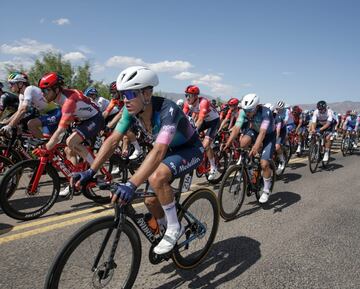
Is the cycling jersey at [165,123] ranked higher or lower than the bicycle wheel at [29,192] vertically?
higher

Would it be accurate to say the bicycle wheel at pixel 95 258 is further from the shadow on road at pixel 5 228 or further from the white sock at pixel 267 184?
the white sock at pixel 267 184

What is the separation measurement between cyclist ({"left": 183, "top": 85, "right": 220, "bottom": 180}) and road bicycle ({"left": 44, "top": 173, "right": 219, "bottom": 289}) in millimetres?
4333

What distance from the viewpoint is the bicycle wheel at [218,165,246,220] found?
17.2 ft

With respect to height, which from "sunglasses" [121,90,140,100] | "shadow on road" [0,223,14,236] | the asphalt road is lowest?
the asphalt road

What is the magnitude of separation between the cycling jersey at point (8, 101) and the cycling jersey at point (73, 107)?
267 cm

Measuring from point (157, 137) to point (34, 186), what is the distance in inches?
125

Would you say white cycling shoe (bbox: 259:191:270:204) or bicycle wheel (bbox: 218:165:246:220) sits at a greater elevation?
bicycle wheel (bbox: 218:165:246:220)

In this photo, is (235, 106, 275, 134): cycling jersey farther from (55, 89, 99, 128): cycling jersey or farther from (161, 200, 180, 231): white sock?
(161, 200, 180, 231): white sock

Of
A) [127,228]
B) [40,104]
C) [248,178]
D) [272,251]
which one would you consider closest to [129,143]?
[40,104]

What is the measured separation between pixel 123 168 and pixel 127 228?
424 centimetres

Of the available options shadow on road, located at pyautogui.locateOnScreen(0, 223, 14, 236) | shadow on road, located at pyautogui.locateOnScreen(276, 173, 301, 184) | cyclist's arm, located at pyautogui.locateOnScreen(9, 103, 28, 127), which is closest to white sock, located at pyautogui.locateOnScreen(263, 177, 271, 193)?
shadow on road, located at pyautogui.locateOnScreen(276, 173, 301, 184)

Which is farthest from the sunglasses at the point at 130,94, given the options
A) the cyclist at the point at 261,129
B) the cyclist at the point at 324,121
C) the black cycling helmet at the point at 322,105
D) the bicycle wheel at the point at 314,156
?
the black cycling helmet at the point at 322,105

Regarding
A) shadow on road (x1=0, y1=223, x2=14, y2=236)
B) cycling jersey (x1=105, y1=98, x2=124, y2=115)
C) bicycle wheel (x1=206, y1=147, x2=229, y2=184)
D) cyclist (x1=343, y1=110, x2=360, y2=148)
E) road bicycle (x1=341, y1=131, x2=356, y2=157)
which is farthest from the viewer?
cyclist (x1=343, y1=110, x2=360, y2=148)

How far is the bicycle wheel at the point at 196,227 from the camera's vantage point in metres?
3.55
